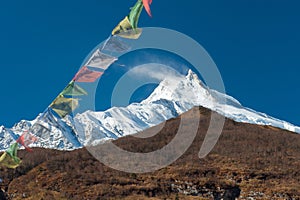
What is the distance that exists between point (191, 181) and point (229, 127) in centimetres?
2768

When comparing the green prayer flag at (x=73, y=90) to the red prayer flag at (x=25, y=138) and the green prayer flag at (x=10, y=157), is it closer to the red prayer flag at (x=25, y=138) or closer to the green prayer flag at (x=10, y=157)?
the red prayer flag at (x=25, y=138)

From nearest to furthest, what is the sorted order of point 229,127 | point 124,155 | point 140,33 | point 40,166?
point 140,33 → point 40,166 → point 124,155 → point 229,127

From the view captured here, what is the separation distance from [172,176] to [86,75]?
30992mm

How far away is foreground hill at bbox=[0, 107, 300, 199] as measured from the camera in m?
35.4

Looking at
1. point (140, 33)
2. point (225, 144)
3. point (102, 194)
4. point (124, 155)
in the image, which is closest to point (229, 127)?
point (225, 144)

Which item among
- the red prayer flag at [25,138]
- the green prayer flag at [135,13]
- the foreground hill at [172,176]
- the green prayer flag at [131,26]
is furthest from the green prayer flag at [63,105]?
the foreground hill at [172,176]

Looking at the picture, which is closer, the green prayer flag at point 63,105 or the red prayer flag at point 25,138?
the red prayer flag at point 25,138

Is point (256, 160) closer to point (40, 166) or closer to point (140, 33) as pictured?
point (40, 166)

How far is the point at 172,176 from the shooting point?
40.5 meters

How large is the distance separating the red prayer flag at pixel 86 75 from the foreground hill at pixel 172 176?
19753mm

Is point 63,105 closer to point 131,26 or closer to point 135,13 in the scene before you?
point 131,26

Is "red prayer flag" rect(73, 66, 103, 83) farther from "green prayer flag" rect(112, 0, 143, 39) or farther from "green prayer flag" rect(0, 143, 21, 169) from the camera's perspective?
"green prayer flag" rect(0, 143, 21, 169)

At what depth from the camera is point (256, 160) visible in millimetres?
47375

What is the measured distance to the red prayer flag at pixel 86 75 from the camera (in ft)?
34.2
